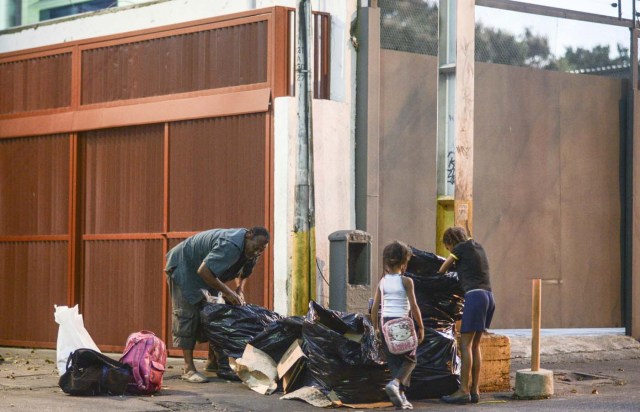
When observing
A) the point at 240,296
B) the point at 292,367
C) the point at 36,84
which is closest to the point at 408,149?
the point at 240,296

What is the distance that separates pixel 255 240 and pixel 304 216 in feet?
6.52

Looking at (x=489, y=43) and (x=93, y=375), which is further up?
(x=489, y=43)


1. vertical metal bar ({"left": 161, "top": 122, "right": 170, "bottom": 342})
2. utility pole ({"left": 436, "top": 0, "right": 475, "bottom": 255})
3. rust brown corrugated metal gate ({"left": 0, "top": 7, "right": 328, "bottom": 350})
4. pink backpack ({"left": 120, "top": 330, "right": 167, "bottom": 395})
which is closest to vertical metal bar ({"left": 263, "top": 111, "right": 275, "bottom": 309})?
rust brown corrugated metal gate ({"left": 0, "top": 7, "right": 328, "bottom": 350})

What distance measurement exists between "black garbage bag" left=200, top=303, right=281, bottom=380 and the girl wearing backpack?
157cm

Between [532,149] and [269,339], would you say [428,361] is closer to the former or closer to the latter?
[269,339]

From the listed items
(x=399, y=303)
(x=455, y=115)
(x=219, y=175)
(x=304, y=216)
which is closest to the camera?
(x=399, y=303)

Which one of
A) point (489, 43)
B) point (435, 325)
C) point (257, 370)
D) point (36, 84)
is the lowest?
point (257, 370)

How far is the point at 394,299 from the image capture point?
30.2 feet

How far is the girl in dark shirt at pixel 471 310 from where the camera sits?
31.8 ft

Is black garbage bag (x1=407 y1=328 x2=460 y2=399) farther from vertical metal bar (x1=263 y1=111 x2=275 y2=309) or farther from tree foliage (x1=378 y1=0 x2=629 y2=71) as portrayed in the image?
tree foliage (x1=378 y1=0 x2=629 y2=71)

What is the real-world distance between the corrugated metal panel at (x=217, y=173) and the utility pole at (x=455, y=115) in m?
2.05

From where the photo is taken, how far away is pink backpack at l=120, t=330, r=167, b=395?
379 inches

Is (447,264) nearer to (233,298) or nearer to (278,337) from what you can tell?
(278,337)

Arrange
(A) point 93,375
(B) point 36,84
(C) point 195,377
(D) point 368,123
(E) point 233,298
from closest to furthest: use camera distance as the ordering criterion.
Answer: (A) point 93,375 < (E) point 233,298 < (C) point 195,377 < (D) point 368,123 < (B) point 36,84
